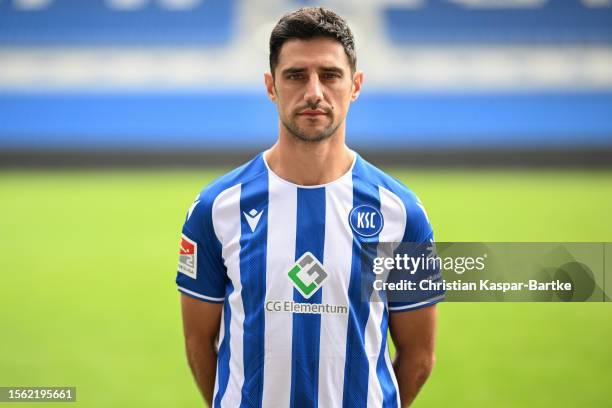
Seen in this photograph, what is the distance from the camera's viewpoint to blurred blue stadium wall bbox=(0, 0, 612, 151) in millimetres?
14164

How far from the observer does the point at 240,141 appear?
14055mm

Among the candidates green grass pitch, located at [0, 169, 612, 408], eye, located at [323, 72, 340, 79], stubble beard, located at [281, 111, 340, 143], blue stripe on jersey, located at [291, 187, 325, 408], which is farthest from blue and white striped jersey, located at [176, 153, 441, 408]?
green grass pitch, located at [0, 169, 612, 408]

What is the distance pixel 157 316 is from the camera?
4.68 metres

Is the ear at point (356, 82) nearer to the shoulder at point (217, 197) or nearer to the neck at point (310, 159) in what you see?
the neck at point (310, 159)

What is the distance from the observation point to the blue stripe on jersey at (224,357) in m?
1.45

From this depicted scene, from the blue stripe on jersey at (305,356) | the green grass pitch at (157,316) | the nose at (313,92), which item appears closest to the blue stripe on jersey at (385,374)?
the blue stripe on jersey at (305,356)

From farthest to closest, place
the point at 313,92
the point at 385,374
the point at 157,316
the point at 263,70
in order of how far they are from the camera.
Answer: the point at 263,70, the point at 157,316, the point at 385,374, the point at 313,92

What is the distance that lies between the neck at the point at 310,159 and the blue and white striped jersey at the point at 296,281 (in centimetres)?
2

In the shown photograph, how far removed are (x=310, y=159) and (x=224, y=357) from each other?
1.48ft

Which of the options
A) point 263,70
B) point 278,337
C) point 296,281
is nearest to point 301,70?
point 296,281

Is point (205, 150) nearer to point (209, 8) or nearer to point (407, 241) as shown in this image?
point (209, 8)

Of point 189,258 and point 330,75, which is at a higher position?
point 330,75

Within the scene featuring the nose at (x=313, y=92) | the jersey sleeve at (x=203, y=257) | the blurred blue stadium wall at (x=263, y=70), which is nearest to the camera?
the nose at (x=313, y=92)

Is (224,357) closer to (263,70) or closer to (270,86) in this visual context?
(270,86)
